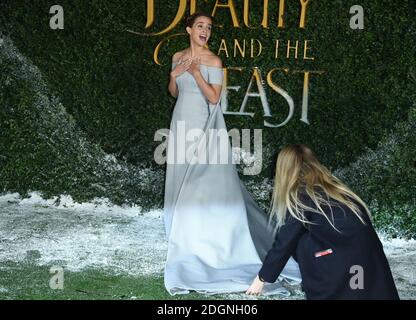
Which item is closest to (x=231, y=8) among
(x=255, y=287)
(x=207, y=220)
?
(x=207, y=220)

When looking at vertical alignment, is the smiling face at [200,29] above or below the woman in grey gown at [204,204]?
above

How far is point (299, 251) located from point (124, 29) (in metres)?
3.48

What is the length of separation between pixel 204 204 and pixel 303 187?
1.46m

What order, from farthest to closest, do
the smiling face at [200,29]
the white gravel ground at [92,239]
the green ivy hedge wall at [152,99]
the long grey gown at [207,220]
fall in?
1. the green ivy hedge wall at [152,99]
2. the smiling face at [200,29]
3. the white gravel ground at [92,239]
4. the long grey gown at [207,220]

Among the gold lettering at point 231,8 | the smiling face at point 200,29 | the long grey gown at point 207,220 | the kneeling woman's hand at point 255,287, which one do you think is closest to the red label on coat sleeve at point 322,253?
the kneeling woman's hand at point 255,287

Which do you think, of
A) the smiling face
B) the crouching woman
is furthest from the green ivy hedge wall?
the crouching woman

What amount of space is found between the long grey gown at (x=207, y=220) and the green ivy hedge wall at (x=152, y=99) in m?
1.07

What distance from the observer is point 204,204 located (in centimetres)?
475

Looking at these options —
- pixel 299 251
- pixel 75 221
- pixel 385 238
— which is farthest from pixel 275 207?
pixel 75 221

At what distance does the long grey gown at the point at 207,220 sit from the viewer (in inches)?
171

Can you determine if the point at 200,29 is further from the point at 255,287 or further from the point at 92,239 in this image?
the point at 255,287

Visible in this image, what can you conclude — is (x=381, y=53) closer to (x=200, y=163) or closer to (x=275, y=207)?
(x=200, y=163)

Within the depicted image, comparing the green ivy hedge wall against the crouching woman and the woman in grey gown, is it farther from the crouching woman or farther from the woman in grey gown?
the crouching woman

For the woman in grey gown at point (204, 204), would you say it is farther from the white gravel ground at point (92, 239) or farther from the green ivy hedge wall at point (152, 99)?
the green ivy hedge wall at point (152, 99)
